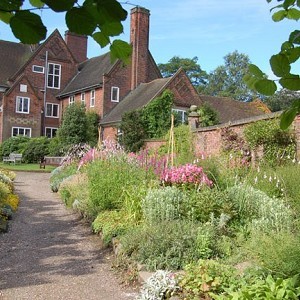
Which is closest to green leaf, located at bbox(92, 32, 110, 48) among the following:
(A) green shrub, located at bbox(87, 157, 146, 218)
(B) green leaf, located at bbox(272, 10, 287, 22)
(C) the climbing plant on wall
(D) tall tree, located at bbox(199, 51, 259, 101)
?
(B) green leaf, located at bbox(272, 10, 287, 22)

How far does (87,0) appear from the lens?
4.13 ft

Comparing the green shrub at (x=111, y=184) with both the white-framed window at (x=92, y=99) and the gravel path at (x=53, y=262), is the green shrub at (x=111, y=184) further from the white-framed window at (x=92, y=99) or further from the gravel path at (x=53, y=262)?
the white-framed window at (x=92, y=99)

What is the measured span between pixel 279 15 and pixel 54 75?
4144 centimetres

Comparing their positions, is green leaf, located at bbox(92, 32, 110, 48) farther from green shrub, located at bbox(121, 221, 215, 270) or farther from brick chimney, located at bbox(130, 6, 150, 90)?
brick chimney, located at bbox(130, 6, 150, 90)

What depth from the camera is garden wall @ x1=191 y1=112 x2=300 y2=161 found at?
11.2m

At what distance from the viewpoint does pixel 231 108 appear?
3612 cm

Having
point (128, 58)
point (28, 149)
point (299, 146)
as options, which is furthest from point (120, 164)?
point (28, 149)

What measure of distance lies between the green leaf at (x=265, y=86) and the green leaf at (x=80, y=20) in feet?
2.05

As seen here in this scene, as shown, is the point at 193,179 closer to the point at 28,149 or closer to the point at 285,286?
the point at 285,286

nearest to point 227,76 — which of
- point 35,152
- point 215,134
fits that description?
point 35,152

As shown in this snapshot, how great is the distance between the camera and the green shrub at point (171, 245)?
5477 millimetres

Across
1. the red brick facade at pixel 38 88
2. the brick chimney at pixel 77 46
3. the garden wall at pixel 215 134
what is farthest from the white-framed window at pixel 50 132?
the garden wall at pixel 215 134

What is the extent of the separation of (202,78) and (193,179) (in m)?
70.7

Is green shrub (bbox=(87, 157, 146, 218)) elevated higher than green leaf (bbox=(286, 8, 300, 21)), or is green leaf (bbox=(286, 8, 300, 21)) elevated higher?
green leaf (bbox=(286, 8, 300, 21))
